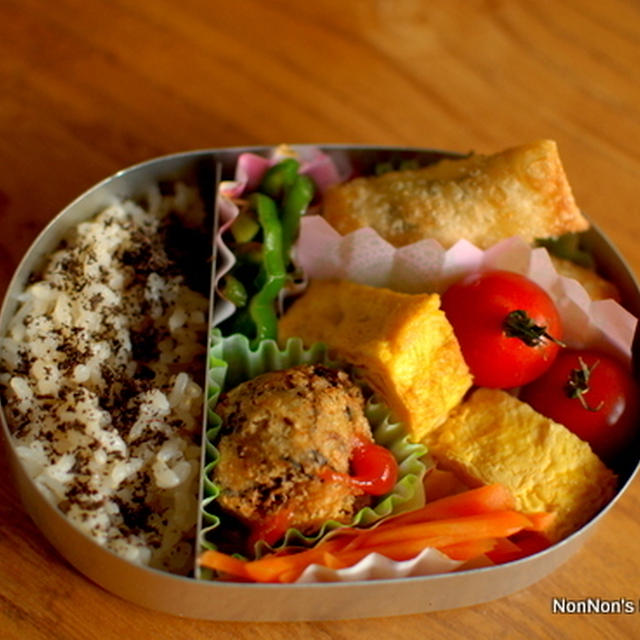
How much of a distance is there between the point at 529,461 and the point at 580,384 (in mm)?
215

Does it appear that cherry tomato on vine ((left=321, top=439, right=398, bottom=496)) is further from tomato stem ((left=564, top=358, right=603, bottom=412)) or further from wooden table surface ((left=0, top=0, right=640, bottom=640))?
wooden table surface ((left=0, top=0, right=640, bottom=640))

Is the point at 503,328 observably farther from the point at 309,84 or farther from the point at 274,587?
the point at 309,84

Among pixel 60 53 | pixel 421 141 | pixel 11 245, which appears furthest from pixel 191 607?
pixel 60 53

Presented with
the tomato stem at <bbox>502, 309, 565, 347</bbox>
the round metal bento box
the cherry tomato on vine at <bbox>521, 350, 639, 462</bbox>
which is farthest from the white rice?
the cherry tomato on vine at <bbox>521, 350, 639, 462</bbox>

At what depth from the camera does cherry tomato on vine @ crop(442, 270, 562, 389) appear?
2098 mm

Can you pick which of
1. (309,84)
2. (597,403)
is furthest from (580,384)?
(309,84)

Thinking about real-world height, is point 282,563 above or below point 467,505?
below

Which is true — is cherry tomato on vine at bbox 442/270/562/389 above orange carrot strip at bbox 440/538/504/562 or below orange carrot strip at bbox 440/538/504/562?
above

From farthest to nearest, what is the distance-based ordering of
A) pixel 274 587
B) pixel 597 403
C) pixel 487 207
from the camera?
pixel 487 207
pixel 597 403
pixel 274 587

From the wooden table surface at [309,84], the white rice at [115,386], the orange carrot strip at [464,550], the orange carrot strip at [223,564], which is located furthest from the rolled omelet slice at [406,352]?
the wooden table surface at [309,84]

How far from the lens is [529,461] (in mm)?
2014

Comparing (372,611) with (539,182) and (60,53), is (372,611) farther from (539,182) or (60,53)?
(60,53)

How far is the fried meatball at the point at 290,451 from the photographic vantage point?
6.03ft

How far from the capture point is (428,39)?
312 cm
